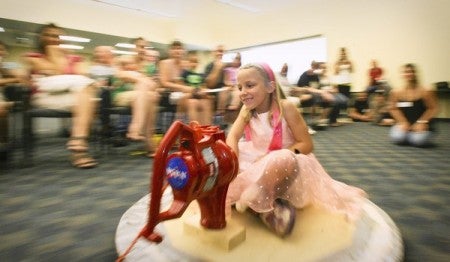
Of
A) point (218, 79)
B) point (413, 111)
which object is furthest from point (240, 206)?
point (413, 111)

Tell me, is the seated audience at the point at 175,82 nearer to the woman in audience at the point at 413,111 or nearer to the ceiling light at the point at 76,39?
the woman in audience at the point at 413,111

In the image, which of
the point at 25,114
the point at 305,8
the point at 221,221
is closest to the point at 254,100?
the point at 221,221

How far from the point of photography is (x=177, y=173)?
2.87 ft

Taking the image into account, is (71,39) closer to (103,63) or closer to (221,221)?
(103,63)

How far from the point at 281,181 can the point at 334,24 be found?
8041mm

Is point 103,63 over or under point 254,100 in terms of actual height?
over

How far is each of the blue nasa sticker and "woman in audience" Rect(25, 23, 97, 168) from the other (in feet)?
6.15

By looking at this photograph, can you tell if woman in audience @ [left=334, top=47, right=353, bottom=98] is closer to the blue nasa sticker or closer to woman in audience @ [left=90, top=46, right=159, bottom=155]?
woman in audience @ [left=90, top=46, right=159, bottom=155]

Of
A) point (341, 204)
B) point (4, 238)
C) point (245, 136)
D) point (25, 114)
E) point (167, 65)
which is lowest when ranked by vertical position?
point (4, 238)

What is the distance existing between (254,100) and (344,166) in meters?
1.64

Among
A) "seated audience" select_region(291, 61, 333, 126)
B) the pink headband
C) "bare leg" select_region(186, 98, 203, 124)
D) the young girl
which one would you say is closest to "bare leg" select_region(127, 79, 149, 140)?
"bare leg" select_region(186, 98, 203, 124)

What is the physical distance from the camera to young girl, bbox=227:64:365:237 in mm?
1131

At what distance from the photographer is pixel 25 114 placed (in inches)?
98.0

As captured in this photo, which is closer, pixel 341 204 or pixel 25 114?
pixel 341 204
